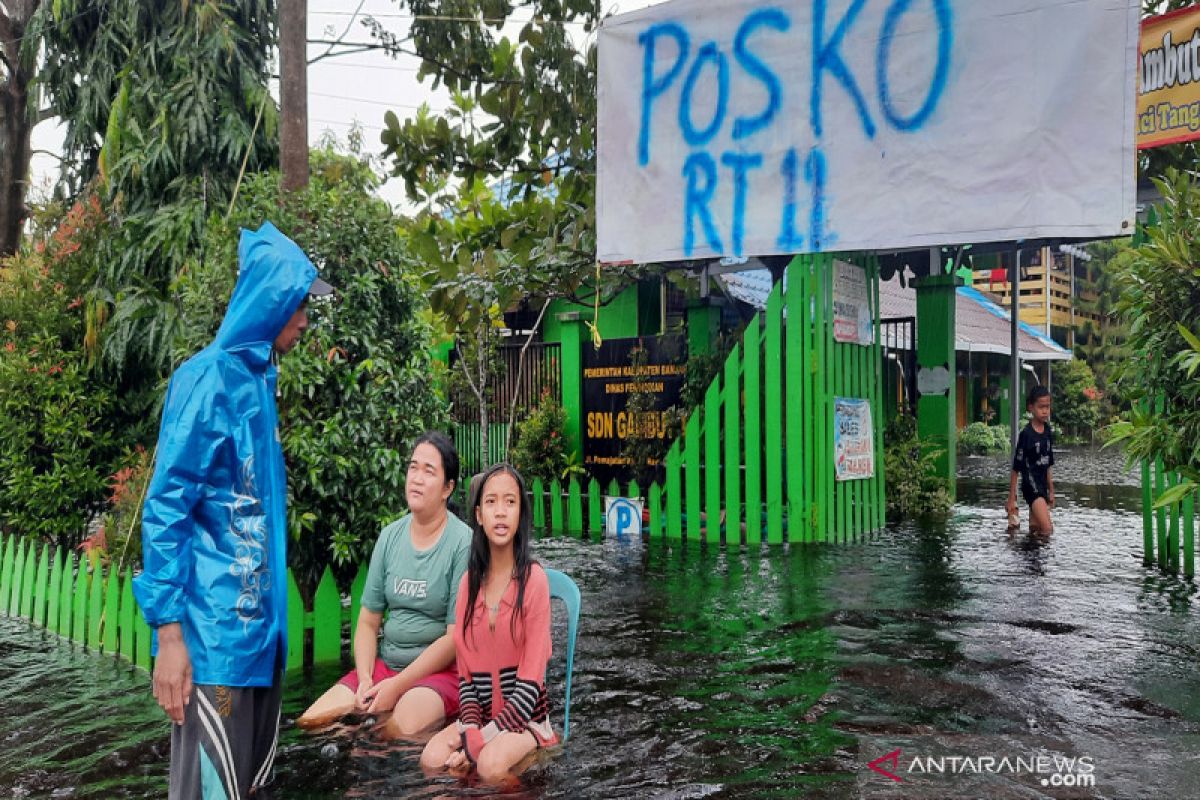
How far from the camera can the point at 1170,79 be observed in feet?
25.9

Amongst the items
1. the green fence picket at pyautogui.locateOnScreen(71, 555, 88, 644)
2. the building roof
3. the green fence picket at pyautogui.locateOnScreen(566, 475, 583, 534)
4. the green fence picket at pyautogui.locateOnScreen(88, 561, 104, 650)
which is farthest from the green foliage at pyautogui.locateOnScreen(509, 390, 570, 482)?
the green fence picket at pyautogui.locateOnScreen(88, 561, 104, 650)

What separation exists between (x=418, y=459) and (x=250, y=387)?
5.37 ft

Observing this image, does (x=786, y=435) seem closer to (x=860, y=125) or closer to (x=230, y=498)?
(x=860, y=125)

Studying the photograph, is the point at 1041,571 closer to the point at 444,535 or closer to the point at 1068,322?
the point at 444,535

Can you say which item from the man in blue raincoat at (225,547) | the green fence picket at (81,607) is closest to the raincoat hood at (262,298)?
the man in blue raincoat at (225,547)

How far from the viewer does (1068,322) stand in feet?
111

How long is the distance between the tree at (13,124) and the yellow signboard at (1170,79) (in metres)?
13.7

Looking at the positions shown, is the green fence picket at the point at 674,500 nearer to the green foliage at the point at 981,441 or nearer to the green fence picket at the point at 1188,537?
the green fence picket at the point at 1188,537

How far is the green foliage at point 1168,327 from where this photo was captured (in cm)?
537

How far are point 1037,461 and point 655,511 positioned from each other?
414 cm

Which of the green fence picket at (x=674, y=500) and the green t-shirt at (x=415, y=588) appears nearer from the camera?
the green t-shirt at (x=415, y=588)

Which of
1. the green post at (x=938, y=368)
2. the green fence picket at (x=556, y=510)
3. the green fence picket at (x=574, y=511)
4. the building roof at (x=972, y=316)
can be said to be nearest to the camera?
the green fence picket at (x=574, y=511)

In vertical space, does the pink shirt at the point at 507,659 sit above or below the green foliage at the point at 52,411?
below

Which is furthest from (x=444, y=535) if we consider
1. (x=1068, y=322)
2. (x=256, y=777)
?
(x=1068, y=322)
